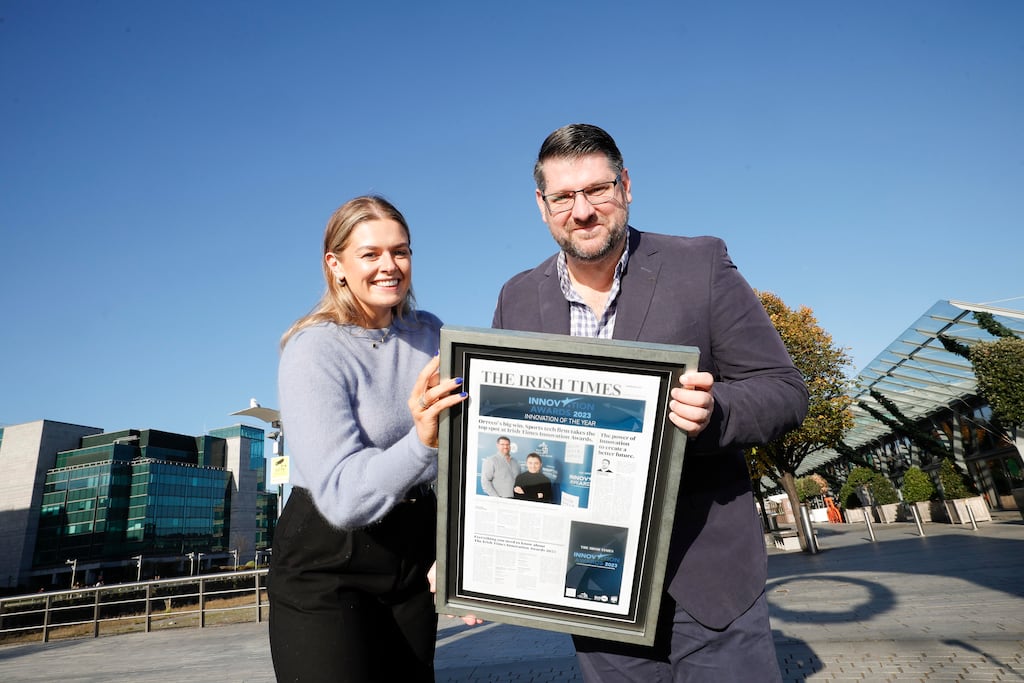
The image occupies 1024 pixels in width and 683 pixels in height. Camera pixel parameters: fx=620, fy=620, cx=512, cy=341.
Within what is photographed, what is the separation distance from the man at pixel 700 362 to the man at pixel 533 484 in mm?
390

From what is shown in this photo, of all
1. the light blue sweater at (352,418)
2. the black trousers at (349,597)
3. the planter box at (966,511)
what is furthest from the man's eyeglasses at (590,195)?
the planter box at (966,511)

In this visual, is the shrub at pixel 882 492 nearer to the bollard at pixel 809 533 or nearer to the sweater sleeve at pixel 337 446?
the bollard at pixel 809 533

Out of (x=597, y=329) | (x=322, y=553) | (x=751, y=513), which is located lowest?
(x=322, y=553)

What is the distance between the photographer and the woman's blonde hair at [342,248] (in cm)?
211

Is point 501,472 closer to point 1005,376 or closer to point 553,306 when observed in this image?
point 553,306

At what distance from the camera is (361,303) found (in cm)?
215

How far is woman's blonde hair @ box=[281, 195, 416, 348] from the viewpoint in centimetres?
211

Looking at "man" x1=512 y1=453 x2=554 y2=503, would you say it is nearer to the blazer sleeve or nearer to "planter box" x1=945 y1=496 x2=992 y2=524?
the blazer sleeve

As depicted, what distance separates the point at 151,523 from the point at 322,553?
92434mm

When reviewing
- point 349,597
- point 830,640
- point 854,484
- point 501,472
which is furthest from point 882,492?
point 501,472

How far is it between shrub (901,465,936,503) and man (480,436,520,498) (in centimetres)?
2795

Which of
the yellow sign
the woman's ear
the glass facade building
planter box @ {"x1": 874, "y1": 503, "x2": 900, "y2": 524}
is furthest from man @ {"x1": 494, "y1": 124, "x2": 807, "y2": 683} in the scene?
the glass facade building

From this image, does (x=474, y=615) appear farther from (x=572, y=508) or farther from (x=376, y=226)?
(x=376, y=226)

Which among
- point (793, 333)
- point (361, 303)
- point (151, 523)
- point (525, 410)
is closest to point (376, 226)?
point (361, 303)
